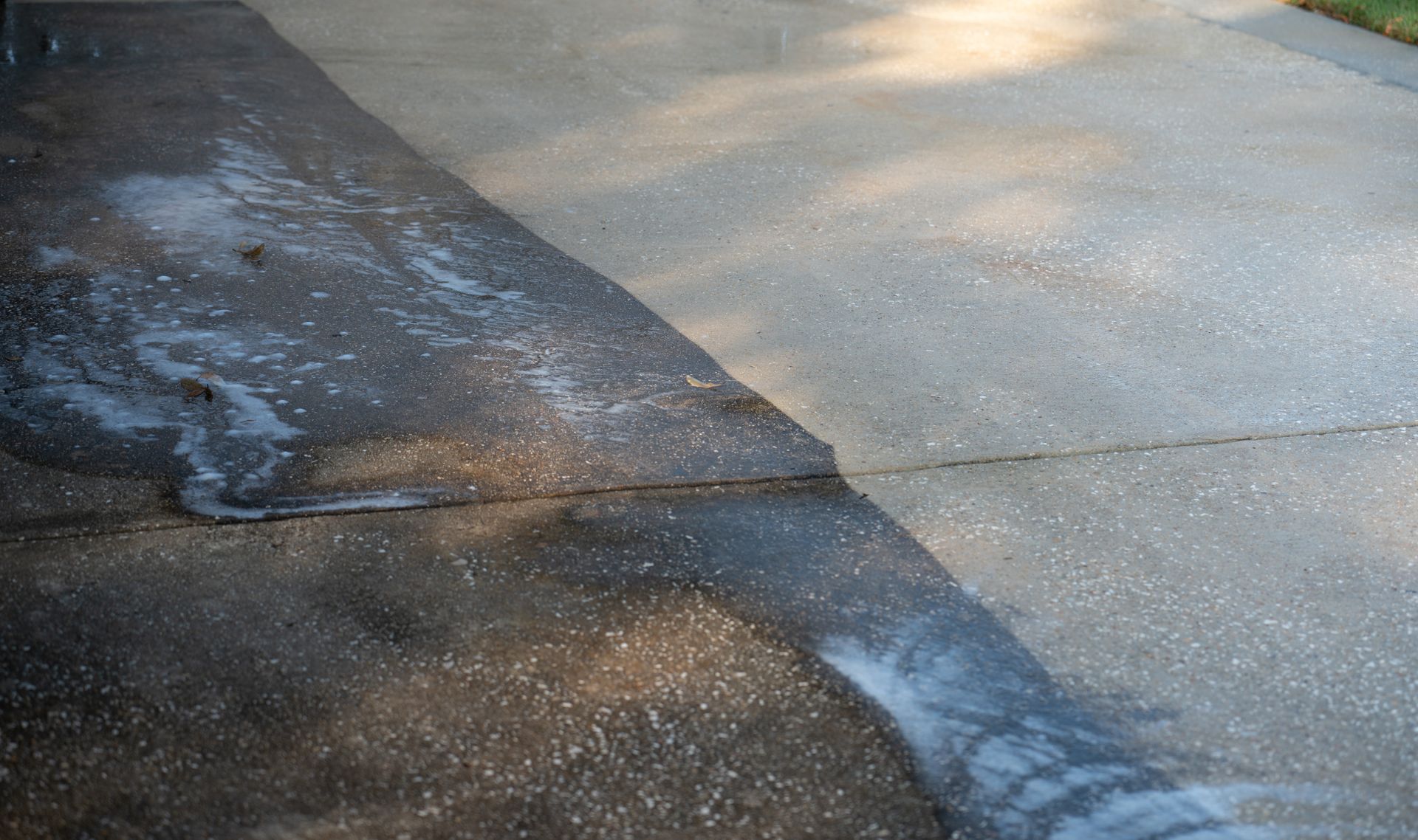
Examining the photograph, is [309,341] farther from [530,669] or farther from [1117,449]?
[1117,449]

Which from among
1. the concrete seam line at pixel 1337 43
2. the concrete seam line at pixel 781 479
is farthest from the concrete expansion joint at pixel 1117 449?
the concrete seam line at pixel 1337 43

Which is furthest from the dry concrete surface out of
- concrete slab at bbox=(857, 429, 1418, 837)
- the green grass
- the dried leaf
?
the dried leaf

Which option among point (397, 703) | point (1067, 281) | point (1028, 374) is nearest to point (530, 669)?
point (397, 703)

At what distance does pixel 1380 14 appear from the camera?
8633 mm

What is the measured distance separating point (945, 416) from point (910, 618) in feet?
3.20

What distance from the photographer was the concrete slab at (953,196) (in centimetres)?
379

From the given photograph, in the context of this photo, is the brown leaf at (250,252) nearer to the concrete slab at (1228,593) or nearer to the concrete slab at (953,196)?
the concrete slab at (953,196)

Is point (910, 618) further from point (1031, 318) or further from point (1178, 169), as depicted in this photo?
point (1178, 169)

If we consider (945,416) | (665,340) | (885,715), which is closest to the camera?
(885,715)

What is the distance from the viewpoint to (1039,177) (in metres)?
5.62

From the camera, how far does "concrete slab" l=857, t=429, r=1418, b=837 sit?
2.37 m

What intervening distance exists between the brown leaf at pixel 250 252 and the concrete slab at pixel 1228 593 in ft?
7.63

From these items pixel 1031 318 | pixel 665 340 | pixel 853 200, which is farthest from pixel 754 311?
pixel 853 200

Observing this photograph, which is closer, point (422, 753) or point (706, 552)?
point (422, 753)
